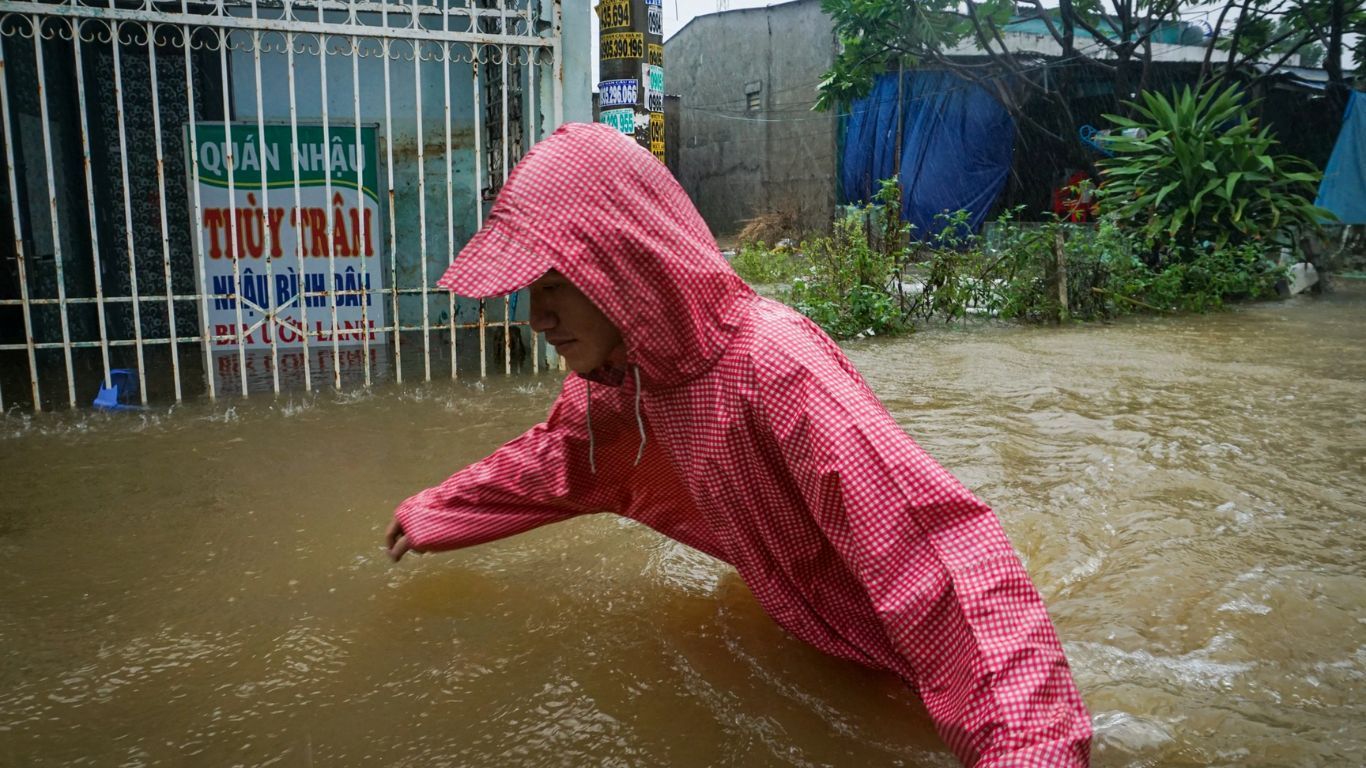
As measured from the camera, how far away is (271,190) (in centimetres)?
669

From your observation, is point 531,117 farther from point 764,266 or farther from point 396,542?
point 764,266

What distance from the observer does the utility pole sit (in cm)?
510

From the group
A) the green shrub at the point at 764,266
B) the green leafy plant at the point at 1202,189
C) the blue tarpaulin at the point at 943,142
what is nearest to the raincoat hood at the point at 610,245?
the green leafy plant at the point at 1202,189

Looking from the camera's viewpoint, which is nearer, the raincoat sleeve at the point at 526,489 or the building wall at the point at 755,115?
the raincoat sleeve at the point at 526,489

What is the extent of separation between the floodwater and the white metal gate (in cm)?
152

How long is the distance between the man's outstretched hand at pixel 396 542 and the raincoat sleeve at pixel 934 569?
1134mm

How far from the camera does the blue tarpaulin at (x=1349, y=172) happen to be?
1232 cm

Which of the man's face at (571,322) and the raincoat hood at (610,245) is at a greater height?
the raincoat hood at (610,245)

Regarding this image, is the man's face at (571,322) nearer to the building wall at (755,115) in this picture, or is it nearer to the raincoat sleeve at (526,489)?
the raincoat sleeve at (526,489)

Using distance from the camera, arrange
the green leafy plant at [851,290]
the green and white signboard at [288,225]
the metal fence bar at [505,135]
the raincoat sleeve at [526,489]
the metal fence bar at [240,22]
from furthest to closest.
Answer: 1. the green leafy plant at [851,290]
2. the green and white signboard at [288,225]
3. the metal fence bar at [505,135]
4. the metal fence bar at [240,22]
5. the raincoat sleeve at [526,489]

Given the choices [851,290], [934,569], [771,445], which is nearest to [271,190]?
[851,290]

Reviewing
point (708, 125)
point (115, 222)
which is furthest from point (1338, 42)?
point (115, 222)

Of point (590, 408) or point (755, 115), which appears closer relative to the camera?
point (590, 408)

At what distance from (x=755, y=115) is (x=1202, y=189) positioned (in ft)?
37.0
